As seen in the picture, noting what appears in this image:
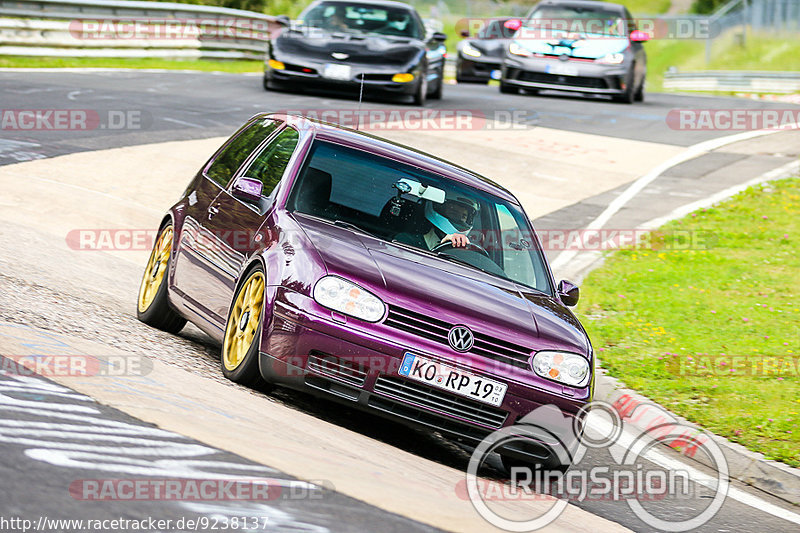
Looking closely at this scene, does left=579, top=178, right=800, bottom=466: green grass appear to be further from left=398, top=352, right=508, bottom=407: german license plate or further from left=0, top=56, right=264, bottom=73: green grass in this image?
left=0, top=56, right=264, bottom=73: green grass

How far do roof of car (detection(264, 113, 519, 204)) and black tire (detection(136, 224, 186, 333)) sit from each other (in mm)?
1280

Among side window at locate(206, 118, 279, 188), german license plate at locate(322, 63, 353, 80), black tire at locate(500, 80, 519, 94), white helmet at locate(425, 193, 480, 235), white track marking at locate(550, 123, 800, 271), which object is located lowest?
white track marking at locate(550, 123, 800, 271)

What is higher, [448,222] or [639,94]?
[448,222]

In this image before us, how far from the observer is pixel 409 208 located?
294 inches

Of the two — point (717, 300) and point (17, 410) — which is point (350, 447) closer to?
point (17, 410)

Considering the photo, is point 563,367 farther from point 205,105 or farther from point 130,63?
point 130,63

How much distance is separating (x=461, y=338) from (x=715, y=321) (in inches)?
201

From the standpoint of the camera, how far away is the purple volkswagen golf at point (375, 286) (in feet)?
20.5

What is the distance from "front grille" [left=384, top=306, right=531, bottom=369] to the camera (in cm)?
627

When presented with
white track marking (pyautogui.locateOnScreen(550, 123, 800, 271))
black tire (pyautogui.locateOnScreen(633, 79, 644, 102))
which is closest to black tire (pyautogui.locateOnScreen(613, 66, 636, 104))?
black tire (pyautogui.locateOnScreen(633, 79, 644, 102))

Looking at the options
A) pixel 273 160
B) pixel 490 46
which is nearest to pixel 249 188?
pixel 273 160

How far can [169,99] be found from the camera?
2025 centimetres

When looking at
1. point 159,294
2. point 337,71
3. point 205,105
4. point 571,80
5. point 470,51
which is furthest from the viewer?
point 470,51

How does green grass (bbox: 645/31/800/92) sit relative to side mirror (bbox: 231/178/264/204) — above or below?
below
